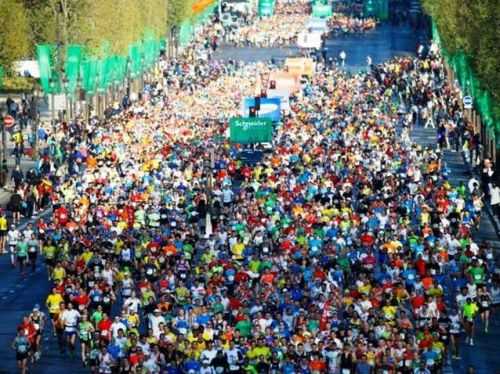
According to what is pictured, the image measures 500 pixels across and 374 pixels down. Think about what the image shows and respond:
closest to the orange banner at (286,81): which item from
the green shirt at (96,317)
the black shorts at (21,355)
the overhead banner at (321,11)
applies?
the green shirt at (96,317)

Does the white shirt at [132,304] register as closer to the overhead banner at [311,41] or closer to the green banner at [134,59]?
the green banner at [134,59]

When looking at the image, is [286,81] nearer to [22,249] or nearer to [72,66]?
[72,66]

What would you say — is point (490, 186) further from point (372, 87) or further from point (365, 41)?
point (365, 41)

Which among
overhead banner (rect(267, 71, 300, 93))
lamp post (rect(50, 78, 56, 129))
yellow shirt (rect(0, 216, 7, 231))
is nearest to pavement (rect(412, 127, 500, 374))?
yellow shirt (rect(0, 216, 7, 231))

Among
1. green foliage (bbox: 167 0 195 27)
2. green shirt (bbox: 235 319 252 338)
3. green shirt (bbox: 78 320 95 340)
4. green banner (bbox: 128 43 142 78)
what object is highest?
green shirt (bbox: 235 319 252 338)

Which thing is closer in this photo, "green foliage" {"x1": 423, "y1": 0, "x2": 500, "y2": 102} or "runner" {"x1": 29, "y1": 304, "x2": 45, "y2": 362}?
"runner" {"x1": 29, "y1": 304, "x2": 45, "y2": 362}

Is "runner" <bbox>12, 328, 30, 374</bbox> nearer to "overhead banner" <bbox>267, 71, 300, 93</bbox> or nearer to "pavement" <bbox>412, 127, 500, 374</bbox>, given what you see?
"pavement" <bbox>412, 127, 500, 374</bbox>

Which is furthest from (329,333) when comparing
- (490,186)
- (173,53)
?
(173,53)
